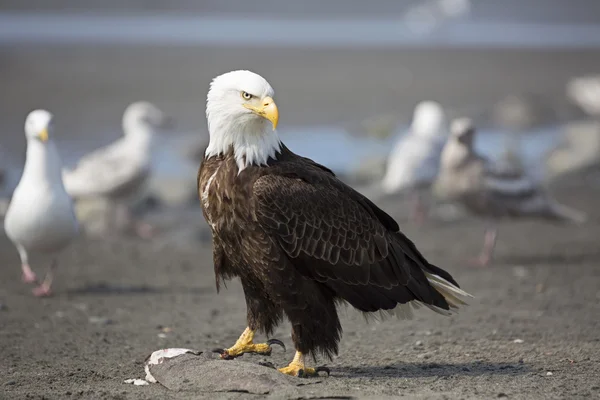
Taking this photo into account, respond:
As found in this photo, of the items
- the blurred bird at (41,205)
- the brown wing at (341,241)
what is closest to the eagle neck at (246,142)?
the brown wing at (341,241)

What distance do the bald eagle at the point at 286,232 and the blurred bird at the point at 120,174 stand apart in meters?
6.53

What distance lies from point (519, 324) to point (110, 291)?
14.2ft

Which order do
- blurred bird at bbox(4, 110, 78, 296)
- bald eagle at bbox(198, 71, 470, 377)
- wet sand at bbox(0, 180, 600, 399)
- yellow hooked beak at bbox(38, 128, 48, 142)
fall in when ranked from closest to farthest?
bald eagle at bbox(198, 71, 470, 377)
wet sand at bbox(0, 180, 600, 399)
blurred bird at bbox(4, 110, 78, 296)
yellow hooked beak at bbox(38, 128, 48, 142)

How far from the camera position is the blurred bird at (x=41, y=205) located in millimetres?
9758

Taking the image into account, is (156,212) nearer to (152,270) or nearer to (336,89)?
(152,270)

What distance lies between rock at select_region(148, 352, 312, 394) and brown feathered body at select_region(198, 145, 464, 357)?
0.41m

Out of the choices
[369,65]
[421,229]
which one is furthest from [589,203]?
[369,65]

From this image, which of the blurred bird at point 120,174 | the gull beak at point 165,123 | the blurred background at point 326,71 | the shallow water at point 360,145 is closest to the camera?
the blurred bird at point 120,174

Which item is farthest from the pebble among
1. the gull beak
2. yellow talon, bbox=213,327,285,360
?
the gull beak

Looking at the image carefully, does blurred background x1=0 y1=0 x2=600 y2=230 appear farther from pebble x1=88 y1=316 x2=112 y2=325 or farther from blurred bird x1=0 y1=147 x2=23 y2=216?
pebble x1=88 y1=316 x2=112 y2=325

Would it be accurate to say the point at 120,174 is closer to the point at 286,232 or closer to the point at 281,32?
the point at 286,232

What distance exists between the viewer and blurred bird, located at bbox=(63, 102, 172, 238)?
13.2 m

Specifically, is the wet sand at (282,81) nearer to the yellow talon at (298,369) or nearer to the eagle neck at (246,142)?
the eagle neck at (246,142)

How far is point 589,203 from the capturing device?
14844 mm
